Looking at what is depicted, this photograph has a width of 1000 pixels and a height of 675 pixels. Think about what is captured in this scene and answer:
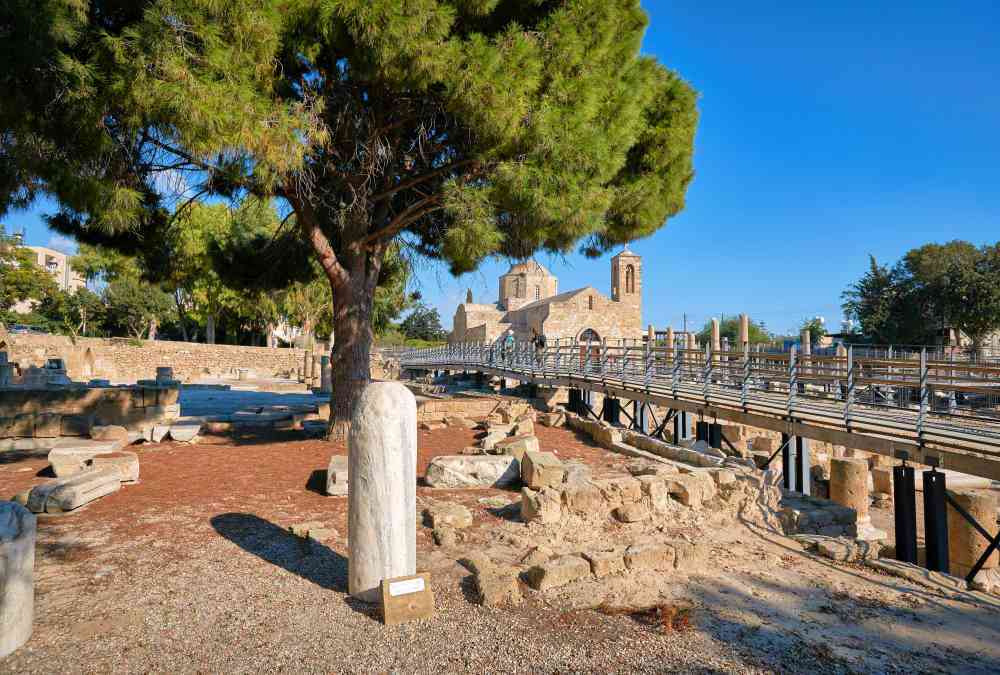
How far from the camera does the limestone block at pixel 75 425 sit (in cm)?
984

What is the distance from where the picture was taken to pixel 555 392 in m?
19.2

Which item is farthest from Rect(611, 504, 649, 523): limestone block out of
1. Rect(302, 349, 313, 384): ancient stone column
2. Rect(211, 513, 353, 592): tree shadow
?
Rect(302, 349, 313, 384): ancient stone column

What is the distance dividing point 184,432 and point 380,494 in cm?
743

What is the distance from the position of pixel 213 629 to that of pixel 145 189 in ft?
25.0

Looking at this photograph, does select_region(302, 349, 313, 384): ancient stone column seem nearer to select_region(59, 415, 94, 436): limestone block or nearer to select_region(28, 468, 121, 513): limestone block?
select_region(59, 415, 94, 436): limestone block

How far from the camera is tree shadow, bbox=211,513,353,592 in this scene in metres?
4.49

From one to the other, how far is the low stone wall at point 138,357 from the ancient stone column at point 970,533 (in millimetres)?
26128

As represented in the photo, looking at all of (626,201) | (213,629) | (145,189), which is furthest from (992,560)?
(145,189)

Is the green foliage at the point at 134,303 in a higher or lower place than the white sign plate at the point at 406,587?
higher

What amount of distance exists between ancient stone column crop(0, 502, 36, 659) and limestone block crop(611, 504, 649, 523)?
466cm

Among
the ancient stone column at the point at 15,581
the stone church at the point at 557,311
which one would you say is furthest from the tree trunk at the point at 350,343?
the stone church at the point at 557,311

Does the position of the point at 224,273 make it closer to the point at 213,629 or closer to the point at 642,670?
the point at 213,629

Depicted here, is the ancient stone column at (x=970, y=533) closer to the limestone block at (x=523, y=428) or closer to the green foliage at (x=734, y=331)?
the limestone block at (x=523, y=428)

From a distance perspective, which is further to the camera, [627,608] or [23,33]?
[23,33]
